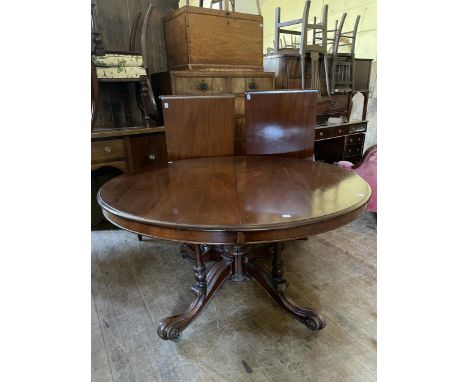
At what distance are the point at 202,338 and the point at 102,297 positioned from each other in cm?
65

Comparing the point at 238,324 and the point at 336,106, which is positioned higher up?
the point at 336,106

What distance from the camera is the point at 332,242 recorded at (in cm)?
212

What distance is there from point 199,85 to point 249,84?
472mm

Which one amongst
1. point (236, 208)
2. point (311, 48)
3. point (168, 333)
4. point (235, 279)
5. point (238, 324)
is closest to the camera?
point (236, 208)

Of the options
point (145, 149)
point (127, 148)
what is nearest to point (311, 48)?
point (145, 149)

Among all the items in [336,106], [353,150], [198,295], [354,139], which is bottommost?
[198,295]

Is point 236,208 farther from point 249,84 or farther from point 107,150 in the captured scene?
point 249,84

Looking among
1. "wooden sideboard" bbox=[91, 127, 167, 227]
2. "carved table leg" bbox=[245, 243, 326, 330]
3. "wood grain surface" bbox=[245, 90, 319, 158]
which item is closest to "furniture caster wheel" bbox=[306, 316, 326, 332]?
"carved table leg" bbox=[245, 243, 326, 330]

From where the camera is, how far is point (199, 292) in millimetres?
1411

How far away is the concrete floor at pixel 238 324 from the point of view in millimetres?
1149

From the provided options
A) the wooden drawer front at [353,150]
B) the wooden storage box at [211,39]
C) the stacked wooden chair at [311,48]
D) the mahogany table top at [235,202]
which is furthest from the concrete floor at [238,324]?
the stacked wooden chair at [311,48]

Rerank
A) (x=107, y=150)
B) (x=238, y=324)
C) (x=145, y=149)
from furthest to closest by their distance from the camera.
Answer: (x=145, y=149), (x=107, y=150), (x=238, y=324)

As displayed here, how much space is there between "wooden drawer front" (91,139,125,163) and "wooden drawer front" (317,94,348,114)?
2.30 metres
